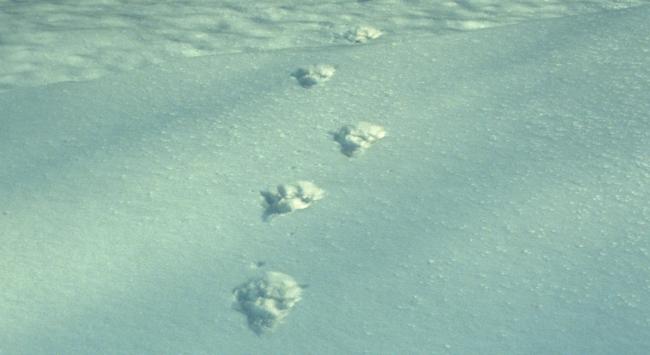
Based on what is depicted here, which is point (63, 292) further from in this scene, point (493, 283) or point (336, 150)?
point (493, 283)

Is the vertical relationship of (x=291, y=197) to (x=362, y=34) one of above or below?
below

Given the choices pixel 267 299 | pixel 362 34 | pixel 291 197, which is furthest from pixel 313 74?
pixel 267 299

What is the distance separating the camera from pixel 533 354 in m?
0.88

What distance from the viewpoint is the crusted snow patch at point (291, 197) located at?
111 centimetres

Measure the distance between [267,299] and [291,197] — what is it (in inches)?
8.3

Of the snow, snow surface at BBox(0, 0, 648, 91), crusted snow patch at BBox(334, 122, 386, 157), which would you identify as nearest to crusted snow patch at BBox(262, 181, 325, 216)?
the snow

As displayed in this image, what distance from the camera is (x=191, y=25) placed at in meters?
1.62

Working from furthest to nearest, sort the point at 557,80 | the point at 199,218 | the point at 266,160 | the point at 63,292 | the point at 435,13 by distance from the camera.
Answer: the point at 435,13 < the point at 557,80 < the point at 266,160 < the point at 199,218 < the point at 63,292

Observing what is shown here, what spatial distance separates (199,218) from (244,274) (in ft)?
0.48

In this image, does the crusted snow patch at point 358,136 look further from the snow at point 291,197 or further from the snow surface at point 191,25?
the snow surface at point 191,25

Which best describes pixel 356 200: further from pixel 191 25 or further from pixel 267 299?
pixel 191 25

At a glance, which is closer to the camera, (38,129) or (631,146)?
(631,146)

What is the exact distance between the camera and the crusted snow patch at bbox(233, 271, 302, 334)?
95 centimetres

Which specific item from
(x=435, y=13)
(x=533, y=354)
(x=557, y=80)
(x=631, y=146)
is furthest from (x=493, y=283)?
(x=435, y=13)
